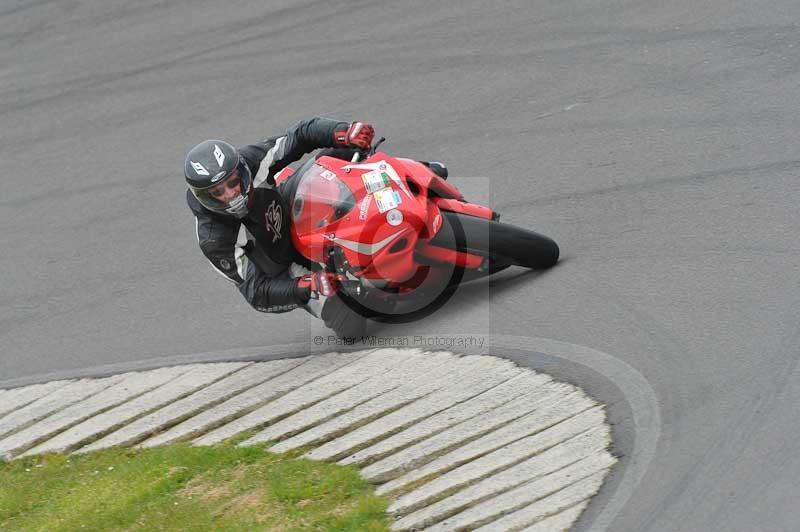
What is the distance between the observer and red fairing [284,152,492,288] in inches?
269

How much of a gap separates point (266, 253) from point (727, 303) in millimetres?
2941

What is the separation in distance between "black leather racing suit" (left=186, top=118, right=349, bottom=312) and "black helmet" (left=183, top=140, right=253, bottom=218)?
0.50 feet

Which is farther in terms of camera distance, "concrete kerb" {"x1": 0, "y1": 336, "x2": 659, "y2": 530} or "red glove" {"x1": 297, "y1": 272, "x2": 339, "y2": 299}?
"red glove" {"x1": 297, "y1": 272, "x2": 339, "y2": 299}

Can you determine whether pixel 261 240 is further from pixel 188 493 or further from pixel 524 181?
pixel 524 181

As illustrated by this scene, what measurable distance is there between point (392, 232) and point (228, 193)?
104 centimetres

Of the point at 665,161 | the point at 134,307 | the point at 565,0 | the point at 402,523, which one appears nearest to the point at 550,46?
the point at 565,0

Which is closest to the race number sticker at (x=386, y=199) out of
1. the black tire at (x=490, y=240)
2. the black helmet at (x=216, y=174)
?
the black tire at (x=490, y=240)

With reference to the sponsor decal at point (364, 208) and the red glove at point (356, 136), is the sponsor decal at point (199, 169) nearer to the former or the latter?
the sponsor decal at point (364, 208)

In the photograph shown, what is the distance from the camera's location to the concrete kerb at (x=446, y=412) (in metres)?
5.27

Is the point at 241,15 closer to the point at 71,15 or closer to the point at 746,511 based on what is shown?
the point at 71,15

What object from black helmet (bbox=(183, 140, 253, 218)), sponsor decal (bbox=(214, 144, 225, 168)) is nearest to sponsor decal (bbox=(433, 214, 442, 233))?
black helmet (bbox=(183, 140, 253, 218))

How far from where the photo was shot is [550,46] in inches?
403

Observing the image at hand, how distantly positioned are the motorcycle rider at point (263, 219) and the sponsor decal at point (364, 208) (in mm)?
417

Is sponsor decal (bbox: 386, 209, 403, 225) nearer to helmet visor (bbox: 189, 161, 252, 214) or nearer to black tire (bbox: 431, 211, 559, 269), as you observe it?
black tire (bbox: 431, 211, 559, 269)
